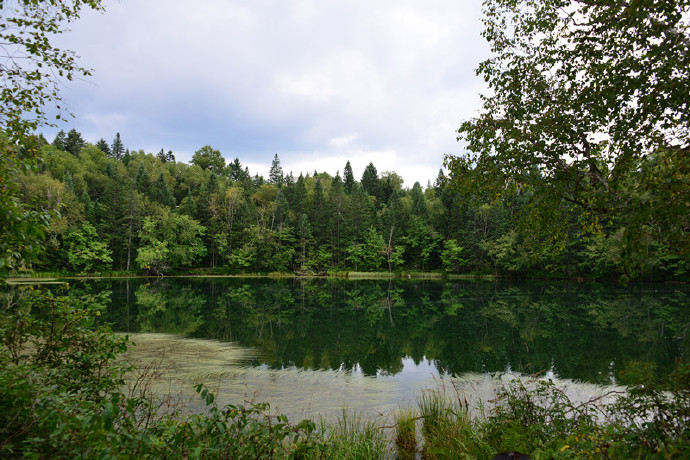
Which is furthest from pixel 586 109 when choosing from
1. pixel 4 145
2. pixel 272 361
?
pixel 272 361

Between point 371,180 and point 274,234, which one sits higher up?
point 371,180

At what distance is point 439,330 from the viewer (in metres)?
16.0

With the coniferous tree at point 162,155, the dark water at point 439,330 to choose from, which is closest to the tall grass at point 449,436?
the dark water at point 439,330

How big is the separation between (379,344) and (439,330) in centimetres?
382

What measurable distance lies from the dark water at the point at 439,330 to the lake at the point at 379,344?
5 centimetres

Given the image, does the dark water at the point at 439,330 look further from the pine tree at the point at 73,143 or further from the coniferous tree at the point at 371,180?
the pine tree at the point at 73,143

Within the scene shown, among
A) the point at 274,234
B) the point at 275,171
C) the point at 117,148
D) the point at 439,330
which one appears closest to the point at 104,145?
the point at 117,148

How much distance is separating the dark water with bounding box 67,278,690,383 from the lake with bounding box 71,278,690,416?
0.05 metres

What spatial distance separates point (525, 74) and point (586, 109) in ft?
4.82

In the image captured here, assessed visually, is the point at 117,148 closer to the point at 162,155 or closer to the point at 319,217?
the point at 162,155

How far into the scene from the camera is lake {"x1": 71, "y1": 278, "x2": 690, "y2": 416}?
864 centimetres

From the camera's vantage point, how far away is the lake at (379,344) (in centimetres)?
864

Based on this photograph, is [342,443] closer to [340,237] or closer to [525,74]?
[525,74]

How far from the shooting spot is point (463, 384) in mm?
8641
